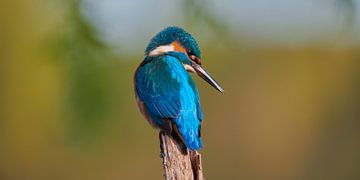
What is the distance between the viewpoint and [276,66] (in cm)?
509

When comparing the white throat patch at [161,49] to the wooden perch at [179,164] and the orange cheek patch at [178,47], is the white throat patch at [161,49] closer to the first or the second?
the orange cheek patch at [178,47]

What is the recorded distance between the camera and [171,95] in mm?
1649

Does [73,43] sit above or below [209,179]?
below

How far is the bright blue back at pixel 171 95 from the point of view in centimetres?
153

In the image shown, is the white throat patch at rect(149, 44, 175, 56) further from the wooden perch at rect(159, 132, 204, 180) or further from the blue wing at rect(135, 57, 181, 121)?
the wooden perch at rect(159, 132, 204, 180)

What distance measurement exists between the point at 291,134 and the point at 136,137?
1.53 m

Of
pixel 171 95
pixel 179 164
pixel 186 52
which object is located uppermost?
pixel 186 52

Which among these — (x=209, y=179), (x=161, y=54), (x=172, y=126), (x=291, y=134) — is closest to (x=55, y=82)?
(x=172, y=126)

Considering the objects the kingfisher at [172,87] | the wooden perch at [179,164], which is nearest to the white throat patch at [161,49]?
the kingfisher at [172,87]

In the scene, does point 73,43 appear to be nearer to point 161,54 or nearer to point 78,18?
point 78,18

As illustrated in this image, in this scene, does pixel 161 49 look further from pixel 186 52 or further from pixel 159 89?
pixel 159 89

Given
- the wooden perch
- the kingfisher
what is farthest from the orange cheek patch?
the wooden perch

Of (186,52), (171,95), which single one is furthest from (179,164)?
(186,52)

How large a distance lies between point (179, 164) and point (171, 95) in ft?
1.12
